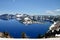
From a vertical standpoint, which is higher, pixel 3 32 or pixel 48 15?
pixel 48 15

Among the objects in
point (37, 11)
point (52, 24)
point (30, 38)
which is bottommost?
point (30, 38)

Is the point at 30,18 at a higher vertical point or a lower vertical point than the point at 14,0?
lower

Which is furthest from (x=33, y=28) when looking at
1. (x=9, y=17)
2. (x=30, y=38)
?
(x=9, y=17)

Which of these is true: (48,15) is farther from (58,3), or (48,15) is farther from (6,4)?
(6,4)

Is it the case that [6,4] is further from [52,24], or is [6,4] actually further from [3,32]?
[52,24]

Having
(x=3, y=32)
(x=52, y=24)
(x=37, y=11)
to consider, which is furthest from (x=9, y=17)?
(x=52, y=24)

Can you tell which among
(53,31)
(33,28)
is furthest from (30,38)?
(53,31)
